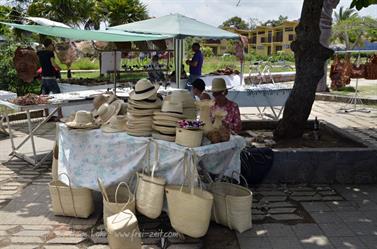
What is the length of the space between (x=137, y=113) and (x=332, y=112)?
812cm

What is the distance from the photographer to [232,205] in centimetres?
381

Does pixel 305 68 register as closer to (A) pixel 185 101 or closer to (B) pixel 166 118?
(A) pixel 185 101

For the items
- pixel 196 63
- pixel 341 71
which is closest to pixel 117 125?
pixel 196 63

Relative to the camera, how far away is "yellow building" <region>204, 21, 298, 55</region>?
70875mm

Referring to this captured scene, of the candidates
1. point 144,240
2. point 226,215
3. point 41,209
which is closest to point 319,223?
point 226,215

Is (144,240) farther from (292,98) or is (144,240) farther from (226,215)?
(292,98)

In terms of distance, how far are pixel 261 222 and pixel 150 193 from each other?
122 cm

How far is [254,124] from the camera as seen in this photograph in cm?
717

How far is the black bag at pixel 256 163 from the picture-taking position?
4949mm

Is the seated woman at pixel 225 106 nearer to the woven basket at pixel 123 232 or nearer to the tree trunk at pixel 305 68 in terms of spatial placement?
the tree trunk at pixel 305 68

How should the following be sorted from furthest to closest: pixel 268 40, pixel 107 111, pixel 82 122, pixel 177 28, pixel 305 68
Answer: pixel 268 40, pixel 177 28, pixel 305 68, pixel 107 111, pixel 82 122

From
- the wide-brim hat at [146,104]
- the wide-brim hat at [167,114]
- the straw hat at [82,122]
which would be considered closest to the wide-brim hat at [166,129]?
the wide-brim hat at [167,114]

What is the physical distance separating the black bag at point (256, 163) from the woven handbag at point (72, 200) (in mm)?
1832

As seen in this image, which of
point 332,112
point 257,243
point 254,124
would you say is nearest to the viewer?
point 257,243
